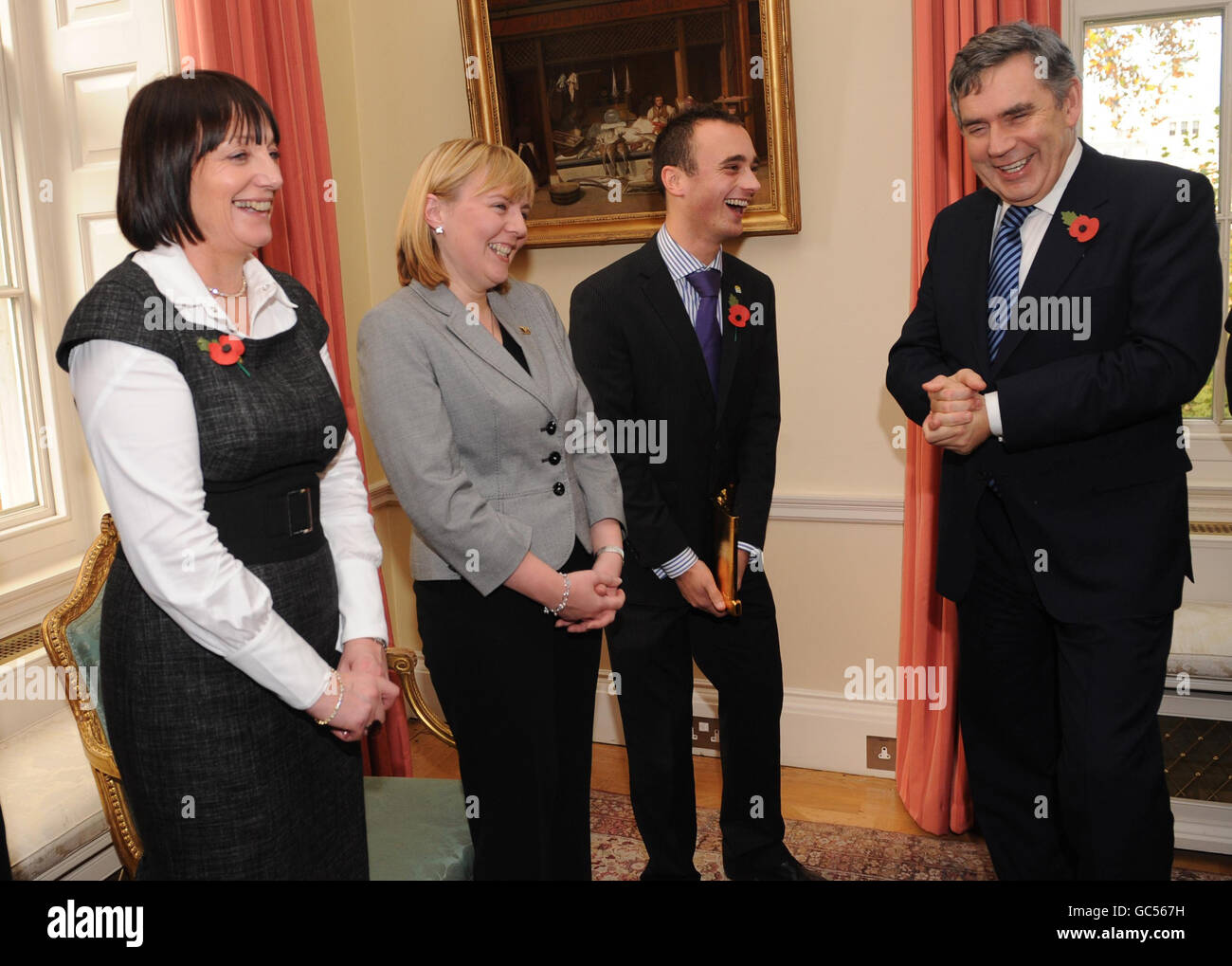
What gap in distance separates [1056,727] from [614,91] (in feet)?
8.21

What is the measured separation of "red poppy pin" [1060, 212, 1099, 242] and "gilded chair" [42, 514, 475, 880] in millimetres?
1801

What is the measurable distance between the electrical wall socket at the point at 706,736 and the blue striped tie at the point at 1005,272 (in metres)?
2.03

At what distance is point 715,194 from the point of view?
107 inches

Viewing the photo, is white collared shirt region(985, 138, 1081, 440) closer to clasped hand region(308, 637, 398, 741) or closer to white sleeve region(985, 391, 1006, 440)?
white sleeve region(985, 391, 1006, 440)

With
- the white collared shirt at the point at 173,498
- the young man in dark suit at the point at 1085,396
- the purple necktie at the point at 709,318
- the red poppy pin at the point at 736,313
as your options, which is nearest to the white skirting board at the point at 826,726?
the young man in dark suit at the point at 1085,396

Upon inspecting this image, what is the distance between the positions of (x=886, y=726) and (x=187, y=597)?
2.76 metres

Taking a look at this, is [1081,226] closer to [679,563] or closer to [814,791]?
[679,563]

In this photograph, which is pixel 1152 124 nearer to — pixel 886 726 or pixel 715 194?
pixel 715 194

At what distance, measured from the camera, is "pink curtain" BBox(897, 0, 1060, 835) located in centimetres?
314

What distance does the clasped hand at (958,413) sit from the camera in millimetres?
2303

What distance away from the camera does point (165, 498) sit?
5.29 ft

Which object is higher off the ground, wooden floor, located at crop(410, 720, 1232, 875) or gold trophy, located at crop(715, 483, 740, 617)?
gold trophy, located at crop(715, 483, 740, 617)

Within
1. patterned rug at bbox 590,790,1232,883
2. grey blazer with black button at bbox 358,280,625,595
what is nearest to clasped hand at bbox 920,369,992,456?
grey blazer with black button at bbox 358,280,625,595
